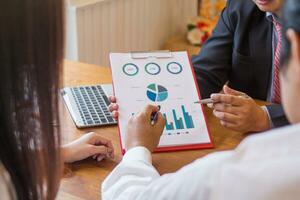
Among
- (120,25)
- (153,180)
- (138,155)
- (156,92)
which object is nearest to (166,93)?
(156,92)

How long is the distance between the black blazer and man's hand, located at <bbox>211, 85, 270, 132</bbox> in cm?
25

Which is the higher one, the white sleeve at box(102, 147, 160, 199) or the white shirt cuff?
the white shirt cuff

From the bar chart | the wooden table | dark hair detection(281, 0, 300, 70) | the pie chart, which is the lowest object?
the wooden table

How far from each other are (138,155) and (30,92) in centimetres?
35

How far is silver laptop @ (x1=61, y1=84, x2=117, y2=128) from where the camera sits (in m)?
1.44

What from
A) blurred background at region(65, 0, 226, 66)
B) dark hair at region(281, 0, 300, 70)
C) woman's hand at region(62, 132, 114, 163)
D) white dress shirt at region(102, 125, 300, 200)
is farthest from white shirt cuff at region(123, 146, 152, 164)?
blurred background at region(65, 0, 226, 66)

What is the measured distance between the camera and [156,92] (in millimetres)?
1426

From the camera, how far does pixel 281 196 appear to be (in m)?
0.69

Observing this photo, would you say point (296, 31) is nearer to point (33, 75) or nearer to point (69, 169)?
point (33, 75)

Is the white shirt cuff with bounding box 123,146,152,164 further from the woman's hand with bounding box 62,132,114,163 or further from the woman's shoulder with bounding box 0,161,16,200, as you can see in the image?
the woman's shoulder with bounding box 0,161,16,200

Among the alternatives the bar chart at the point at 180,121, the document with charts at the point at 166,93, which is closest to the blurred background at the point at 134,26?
the document with charts at the point at 166,93

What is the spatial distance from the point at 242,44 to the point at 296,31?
1.05m

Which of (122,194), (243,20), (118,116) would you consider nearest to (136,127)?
(118,116)

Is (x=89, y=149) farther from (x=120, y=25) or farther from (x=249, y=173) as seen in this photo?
(x=120, y=25)
